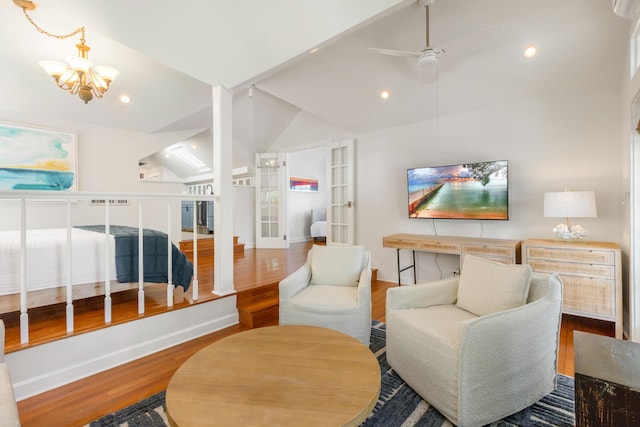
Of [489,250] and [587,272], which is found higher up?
[489,250]

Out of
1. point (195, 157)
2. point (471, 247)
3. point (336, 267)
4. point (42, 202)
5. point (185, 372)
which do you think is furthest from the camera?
point (195, 157)

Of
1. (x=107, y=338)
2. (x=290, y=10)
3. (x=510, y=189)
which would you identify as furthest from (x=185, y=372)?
(x=510, y=189)

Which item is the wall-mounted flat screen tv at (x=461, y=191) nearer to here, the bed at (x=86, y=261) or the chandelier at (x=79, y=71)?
the bed at (x=86, y=261)

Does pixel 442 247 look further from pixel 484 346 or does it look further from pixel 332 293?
pixel 484 346

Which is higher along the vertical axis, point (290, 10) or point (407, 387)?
point (290, 10)

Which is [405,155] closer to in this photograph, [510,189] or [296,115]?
[510,189]

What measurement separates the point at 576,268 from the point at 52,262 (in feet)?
14.4

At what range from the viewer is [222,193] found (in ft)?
9.66

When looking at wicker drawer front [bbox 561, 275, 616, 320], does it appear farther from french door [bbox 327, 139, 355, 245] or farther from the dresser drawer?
french door [bbox 327, 139, 355, 245]

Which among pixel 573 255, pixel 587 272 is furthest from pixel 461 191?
pixel 587 272

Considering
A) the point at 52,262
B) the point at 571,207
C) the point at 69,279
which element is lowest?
the point at 69,279

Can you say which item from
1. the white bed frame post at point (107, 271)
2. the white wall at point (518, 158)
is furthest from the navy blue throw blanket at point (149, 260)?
the white wall at point (518, 158)

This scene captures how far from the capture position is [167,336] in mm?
2477

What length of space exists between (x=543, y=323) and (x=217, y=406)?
172cm
